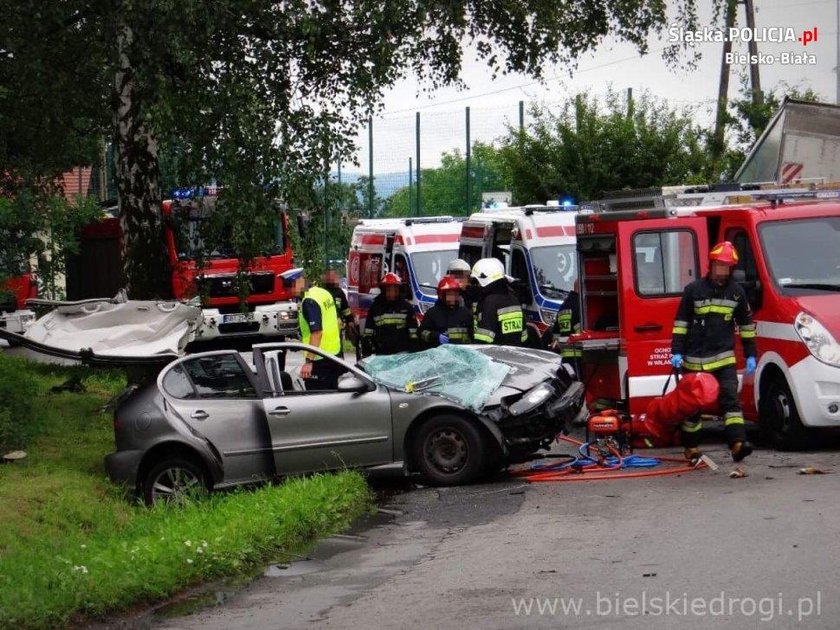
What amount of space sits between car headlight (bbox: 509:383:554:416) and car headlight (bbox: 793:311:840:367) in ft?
7.46

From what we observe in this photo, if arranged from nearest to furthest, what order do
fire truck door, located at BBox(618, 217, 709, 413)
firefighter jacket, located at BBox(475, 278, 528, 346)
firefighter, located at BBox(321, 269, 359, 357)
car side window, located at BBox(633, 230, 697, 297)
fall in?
1. fire truck door, located at BBox(618, 217, 709, 413)
2. car side window, located at BBox(633, 230, 697, 297)
3. firefighter jacket, located at BBox(475, 278, 528, 346)
4. firefighter, located at BBox(321, 269, 359, 357)

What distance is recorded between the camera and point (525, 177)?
1257 inches

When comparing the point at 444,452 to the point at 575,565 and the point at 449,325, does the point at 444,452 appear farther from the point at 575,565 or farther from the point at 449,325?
the point at 575,565

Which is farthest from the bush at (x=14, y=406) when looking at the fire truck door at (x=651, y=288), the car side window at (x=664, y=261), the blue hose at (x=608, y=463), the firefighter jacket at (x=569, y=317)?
the car side window at (x=664, y=261)

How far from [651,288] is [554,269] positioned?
198 inches

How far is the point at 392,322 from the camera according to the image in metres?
15.5

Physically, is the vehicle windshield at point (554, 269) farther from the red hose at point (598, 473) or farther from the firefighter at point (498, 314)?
the red hose at point (598, 473)

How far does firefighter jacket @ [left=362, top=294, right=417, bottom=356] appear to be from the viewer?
50.7 ft

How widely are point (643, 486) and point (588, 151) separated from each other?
805 inches

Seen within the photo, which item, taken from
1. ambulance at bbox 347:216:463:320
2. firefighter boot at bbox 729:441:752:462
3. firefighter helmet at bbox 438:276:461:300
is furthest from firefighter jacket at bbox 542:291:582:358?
ambulance at bbox 347:216:463:320

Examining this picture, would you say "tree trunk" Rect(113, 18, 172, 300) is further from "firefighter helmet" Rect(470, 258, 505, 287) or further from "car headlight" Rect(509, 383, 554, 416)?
"car headlight" Rect(509, 383, 554, 416)

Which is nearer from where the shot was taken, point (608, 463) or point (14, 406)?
point (608, 463)

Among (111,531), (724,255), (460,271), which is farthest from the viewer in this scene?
(460,271)

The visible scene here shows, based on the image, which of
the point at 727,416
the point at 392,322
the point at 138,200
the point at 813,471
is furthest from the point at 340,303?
the point at 813,471
